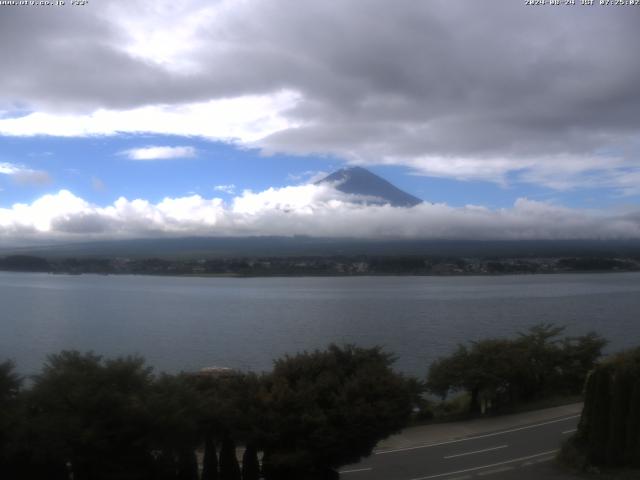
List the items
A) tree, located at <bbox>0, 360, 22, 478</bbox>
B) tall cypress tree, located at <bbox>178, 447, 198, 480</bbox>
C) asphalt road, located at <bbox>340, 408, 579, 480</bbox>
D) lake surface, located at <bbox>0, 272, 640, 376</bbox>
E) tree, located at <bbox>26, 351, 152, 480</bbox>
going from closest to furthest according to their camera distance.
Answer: tree, located at <bbox>0, 360, 22, 478</bbox>
tree, located at <bbox>26, 351, 152, 480</bbox>
tall cypress tree, located at <bbox>178, 447, 198, 480</bbox>
asphalt road, located at <bbox>340, 408, 579, 480</bbox>
lake surface, located at <bbox>0, 272, 640, 376</bbox>

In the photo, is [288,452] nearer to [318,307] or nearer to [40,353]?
[40,353]

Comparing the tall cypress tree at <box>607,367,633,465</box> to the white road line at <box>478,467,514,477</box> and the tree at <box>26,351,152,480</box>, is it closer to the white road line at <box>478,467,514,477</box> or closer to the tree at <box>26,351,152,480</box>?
the white road line at <box>478,467,514,477</box>

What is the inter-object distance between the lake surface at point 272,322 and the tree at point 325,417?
59.7 ft

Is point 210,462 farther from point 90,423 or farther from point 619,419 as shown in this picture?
point 619,419

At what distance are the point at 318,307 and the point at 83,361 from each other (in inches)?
2016

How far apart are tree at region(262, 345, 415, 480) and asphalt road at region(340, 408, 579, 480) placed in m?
2.17

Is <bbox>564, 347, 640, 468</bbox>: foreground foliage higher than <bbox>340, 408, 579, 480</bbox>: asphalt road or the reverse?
higher

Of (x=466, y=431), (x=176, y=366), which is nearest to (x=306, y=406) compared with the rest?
(x=466, y=431)

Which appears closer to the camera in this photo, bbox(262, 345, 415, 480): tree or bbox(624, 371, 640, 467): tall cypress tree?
bbox(262, 345, 415, 480): tree

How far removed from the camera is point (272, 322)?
48.5m

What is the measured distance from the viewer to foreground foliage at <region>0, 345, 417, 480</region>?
976 cm

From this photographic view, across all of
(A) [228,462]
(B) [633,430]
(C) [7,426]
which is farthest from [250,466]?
(B) [633,430]

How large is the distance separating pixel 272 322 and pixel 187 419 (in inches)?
Result: 1517

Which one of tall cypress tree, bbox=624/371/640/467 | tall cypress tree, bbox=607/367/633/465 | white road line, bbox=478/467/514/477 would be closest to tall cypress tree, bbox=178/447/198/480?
white road line, bbox=478/467/514/477
